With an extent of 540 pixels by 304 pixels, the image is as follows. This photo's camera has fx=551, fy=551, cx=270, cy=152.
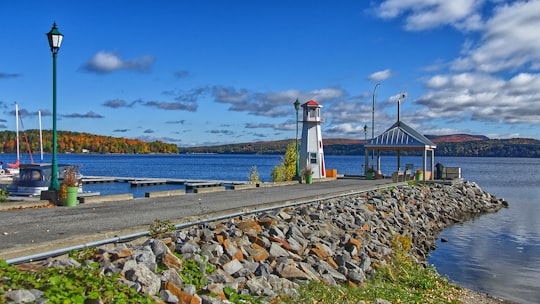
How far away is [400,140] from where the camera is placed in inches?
1458

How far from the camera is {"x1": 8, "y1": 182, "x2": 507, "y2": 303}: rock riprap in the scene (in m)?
7.41

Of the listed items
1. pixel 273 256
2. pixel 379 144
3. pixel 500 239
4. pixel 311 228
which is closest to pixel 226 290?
pixel 273 256

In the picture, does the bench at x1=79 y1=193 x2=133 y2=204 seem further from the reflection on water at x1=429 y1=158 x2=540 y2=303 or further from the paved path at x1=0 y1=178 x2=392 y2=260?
the reflection on water at x1=429 y1=158 x2=540 y2=303

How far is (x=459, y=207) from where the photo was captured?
30.7 m

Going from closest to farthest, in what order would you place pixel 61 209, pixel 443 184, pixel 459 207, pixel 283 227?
pixel 283 227, pixel 61 209, pixel 459 207, pixel 443 184

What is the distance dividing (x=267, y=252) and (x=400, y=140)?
28.3 m

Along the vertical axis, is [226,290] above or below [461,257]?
above

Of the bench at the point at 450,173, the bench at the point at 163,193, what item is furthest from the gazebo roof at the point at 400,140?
the bench at the point at 163,193

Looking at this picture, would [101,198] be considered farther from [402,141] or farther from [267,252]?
[402,141]

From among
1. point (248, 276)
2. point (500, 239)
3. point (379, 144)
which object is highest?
point (379, 144)

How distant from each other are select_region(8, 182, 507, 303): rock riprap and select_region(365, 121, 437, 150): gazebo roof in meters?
16.7

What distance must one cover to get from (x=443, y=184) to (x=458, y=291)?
23.5m

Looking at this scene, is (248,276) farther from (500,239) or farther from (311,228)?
(500,239)

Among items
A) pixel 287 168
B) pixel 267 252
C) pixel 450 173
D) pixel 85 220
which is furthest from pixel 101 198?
pixel 450 173
